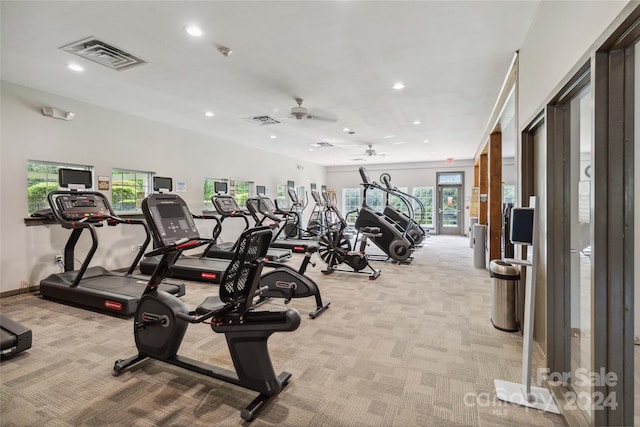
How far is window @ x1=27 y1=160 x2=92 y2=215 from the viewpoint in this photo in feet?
15.5

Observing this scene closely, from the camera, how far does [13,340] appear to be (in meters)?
2.68

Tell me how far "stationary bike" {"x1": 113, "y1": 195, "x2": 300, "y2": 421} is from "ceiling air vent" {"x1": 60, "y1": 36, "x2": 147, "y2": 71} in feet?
7.38

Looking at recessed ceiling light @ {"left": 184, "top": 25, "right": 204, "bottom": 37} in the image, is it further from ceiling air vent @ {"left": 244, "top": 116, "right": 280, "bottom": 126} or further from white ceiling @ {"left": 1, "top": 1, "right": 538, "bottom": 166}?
ceiling air vent @ {"left": 244, "top": 116, "right": 280, "bottom": 126}

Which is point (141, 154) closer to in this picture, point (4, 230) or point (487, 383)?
point (4, 230)

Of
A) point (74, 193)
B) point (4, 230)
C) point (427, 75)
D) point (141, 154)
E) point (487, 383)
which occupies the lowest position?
point (487, 383)

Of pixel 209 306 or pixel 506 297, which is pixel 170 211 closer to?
pixel 209 306

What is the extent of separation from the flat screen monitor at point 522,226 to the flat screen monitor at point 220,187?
22.2 ft

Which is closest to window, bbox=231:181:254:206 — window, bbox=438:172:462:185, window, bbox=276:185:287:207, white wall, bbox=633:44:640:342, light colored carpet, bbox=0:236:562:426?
window, bbox=276:185:287:207

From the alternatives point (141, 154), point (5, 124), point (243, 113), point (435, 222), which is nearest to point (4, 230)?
point (5, 124)

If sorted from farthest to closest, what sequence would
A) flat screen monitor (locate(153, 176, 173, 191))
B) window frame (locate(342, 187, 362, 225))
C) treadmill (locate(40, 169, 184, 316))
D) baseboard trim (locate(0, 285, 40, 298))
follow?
window frame (locate(342, 187, 362, 225)) → flat screen monitor (locate(153, 176, 173, 191)) → baseboard trim (locate(0, 285, 40, 298)) → treadmill (locate(40, 169, 184, 316))

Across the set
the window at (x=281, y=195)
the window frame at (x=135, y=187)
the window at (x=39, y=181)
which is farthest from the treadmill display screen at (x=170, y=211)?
the window at (x=281, y=195)

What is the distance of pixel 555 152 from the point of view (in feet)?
7.64

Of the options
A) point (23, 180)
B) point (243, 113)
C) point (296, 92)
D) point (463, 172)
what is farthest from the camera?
point (463, 172)

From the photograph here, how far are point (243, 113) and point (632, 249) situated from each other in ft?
19.0
